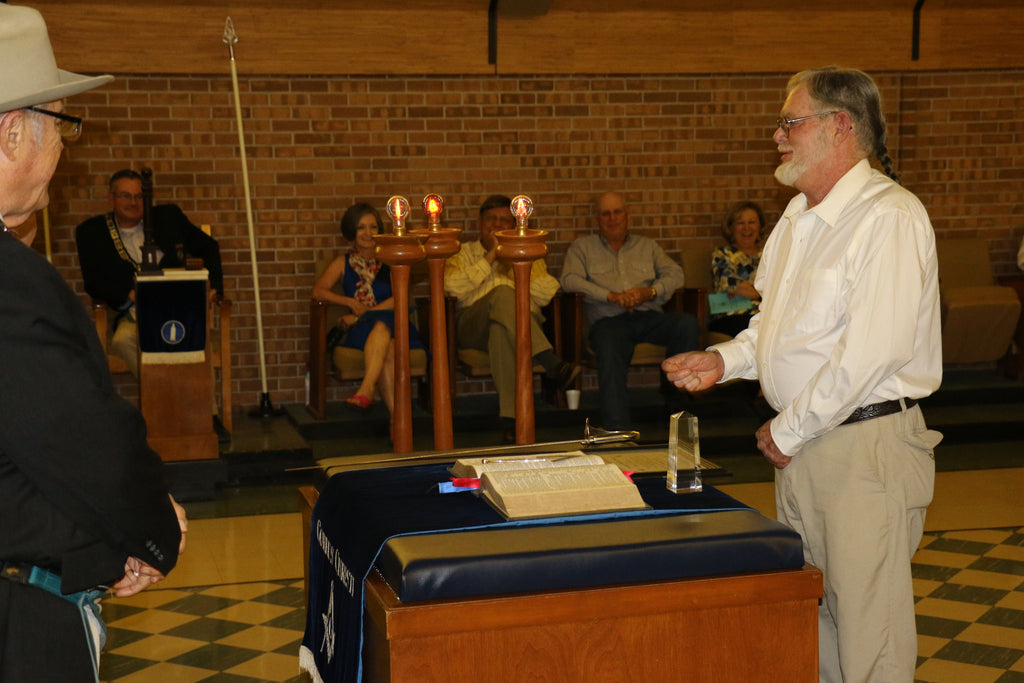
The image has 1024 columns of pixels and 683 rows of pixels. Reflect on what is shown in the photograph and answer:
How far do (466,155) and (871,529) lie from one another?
5418 mm

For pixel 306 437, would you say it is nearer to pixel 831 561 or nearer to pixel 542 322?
pixel 542 322

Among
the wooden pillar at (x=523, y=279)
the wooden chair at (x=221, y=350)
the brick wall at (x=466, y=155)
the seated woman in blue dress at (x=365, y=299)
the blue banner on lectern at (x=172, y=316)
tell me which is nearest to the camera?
the wooden pillar at (x=523, y=279)

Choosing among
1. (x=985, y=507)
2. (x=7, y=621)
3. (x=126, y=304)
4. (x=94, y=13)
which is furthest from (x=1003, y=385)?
(x=7, y=621)

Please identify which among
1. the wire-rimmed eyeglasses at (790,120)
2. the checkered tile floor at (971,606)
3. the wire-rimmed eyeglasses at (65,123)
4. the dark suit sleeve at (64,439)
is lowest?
the checkered tile floor at (971,606)

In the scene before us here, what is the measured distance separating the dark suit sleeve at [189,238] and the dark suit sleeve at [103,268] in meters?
0.33

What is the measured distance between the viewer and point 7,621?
166 cm

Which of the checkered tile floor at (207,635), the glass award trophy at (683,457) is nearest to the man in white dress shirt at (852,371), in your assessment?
the glass award trophy at (683,457)

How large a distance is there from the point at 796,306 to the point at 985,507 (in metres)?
3.28

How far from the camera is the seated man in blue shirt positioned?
6.59 meters

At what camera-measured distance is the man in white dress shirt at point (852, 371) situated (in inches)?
97.0

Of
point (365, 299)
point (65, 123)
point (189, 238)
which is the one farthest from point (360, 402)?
point (65, 123)

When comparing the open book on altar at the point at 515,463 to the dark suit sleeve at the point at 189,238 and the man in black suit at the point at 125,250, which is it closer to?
the man in black suit at the point at 125,250

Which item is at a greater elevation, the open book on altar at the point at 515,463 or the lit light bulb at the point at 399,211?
the lit light bulb at the point at 399,211

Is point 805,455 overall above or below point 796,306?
below
